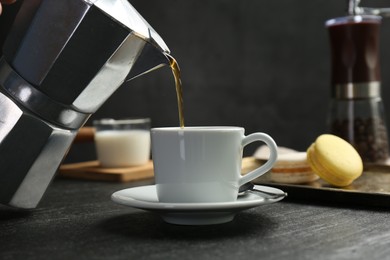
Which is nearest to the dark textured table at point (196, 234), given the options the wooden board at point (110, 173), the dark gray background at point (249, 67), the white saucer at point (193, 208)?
the white saucer at point (193, 208)

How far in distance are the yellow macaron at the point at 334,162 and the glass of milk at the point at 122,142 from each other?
0.40 metres

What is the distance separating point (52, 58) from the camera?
1.88 feet

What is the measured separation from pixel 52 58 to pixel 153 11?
1059 mm

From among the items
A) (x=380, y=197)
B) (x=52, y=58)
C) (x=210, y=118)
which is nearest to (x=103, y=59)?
(x=52, y=58)

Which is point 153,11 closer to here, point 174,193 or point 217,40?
point 217,40

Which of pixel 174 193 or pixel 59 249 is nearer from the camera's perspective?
pixel 59 249

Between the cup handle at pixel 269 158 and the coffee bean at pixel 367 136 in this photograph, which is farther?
the coffee bean at pixel 367 136

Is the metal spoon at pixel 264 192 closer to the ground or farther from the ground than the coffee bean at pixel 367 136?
farther from the ground

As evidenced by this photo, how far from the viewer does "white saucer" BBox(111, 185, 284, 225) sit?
531mm

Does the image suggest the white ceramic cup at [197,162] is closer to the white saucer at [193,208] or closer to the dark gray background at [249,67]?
the white saucer at [193,208]

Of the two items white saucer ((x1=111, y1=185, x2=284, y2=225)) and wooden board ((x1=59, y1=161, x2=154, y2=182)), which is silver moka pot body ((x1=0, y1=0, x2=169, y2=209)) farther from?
wooden board ((x1=59, y1=161, x2=154, y2=182))

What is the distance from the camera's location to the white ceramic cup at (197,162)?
581 millimetres

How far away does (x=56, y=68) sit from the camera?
57 centimetres

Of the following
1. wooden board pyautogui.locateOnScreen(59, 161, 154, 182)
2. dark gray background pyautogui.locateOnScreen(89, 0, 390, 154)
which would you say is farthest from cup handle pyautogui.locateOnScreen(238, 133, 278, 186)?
dark gray background pyautogui.locateOnScreen(89, 0, 390, 154)
